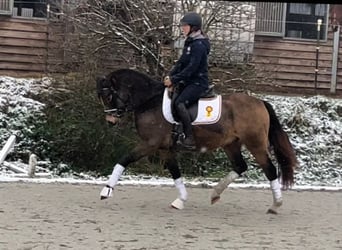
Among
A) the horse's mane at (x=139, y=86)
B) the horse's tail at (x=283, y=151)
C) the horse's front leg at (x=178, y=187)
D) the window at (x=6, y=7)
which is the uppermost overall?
the window at (x=6, y=7)

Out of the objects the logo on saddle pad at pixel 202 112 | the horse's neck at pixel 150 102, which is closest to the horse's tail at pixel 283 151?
the logo on saddle pad at pixel 202 112

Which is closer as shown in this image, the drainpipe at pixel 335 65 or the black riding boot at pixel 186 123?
the black riding boot at pixel 186 123

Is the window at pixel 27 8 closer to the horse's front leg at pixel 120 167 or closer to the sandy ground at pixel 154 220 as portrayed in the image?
the sandy ground at pixel 154 220

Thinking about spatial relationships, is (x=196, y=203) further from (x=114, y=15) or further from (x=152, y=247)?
(x=114, y=15)

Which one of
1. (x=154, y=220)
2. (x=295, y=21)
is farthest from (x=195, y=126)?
(x=295, y=21)

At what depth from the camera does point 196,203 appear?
35.5 feet

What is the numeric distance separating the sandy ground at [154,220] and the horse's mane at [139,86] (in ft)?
4.78

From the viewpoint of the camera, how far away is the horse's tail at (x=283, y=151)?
10094 mm

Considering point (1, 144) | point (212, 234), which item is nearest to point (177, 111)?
point (212, 234)

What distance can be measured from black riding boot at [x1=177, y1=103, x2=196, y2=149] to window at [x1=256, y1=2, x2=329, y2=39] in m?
12.3

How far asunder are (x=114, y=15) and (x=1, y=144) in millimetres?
3908

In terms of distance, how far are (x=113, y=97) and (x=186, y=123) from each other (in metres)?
1.11

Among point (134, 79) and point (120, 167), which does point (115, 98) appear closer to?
point (134, 79)

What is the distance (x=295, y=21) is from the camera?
865 inches
